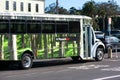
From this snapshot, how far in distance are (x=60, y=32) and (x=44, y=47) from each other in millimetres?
1571

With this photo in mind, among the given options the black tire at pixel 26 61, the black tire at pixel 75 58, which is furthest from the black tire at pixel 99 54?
the black tire at pixel 26 61

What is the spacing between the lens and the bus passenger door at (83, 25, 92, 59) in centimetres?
2453

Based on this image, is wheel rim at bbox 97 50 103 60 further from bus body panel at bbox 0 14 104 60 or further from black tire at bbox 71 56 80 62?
black tire at bbox 71 56 80 62

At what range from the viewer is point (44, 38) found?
861 inches

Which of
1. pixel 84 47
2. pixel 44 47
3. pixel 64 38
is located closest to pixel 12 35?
pixel 44 47

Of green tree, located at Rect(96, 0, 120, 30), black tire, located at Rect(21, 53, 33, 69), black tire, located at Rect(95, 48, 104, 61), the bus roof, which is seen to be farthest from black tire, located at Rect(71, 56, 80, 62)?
green tree, located at Rect(96, 0, 120, 30)

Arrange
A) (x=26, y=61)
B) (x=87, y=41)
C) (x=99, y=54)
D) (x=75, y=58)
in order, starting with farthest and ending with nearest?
(x=99, y=54) → (x=75, y=58) → (x=87, y=41) → (x=26, y=61)

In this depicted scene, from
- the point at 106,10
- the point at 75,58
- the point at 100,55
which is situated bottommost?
the point at 75,58

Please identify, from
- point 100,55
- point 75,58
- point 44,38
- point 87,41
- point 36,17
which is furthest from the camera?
point 100,55

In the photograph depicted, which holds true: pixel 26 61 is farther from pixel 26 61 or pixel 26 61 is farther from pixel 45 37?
pixel 45 37

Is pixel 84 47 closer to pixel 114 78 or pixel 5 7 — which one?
pixel 114 78

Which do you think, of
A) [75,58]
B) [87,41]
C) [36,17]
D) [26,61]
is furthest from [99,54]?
[26,61]

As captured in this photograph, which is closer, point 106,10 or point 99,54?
point 99,54

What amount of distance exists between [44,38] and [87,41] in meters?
3.80
